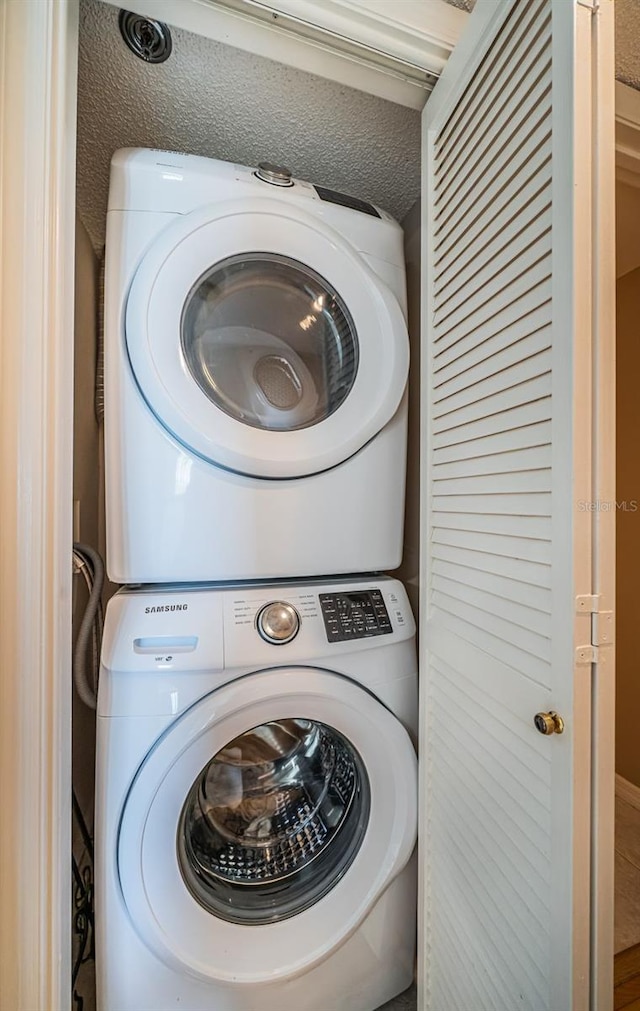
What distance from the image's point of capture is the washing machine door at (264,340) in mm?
788

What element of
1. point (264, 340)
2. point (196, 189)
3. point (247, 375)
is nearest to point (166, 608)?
point (247, 375)

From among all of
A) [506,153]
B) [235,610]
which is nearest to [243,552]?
[235,610]

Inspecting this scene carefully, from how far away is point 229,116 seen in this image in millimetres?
964

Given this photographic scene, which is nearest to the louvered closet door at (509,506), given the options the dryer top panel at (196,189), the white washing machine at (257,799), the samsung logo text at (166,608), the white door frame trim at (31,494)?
the white washing machine at (257,799)

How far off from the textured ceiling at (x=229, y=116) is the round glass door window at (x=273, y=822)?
1399 millimetres

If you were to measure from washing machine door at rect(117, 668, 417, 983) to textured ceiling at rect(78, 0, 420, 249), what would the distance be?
4.10ft

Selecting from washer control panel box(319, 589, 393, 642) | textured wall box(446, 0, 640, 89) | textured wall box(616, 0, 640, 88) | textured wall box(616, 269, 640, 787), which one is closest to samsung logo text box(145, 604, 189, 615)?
washer control panel box(319, 589, 393, 642)

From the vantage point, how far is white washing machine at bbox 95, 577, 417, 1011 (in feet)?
2.39

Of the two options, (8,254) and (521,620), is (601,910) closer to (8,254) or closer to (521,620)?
(521,620)

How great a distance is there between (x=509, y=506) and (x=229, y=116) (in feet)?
3.65

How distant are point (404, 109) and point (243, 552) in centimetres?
111

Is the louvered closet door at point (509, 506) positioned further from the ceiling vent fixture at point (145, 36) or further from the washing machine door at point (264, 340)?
the ceiling vent fixture at point (145, 36)

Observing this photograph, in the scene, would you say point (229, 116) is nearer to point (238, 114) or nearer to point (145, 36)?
point (238, 114)

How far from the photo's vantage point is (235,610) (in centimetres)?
81
